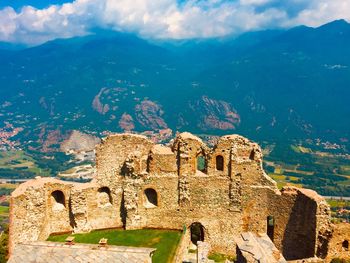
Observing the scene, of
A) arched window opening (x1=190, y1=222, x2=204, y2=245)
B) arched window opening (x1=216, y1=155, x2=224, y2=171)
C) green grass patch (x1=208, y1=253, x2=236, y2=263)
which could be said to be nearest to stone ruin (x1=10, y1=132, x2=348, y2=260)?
arched window opening (x1=216, y1=155, x2=224, y2=171)

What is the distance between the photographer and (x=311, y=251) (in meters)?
A: 25.6

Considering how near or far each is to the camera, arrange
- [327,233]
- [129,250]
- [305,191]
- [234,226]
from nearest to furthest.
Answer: [129,250], [327,233], [305,191], [234,226]

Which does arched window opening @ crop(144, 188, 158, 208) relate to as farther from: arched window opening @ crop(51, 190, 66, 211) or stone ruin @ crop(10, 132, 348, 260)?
arched window opening @ crop(51, 190, 66, 211)

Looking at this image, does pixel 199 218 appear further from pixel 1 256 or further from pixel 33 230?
pixel 1 256

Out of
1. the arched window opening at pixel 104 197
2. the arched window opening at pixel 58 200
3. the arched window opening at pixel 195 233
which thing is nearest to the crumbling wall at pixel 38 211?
the arched window opening at pixel 58 200

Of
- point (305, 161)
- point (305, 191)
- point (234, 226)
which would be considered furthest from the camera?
point (305, 161)

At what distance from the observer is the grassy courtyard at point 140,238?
2600 centimetres

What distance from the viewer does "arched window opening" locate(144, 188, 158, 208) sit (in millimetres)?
29531

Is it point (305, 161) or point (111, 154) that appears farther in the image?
point (305, 161)

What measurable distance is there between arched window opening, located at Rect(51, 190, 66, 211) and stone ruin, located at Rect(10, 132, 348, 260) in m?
0.07

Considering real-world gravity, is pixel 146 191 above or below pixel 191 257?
above

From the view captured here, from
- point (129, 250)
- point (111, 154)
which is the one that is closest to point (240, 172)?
point (111, 154)

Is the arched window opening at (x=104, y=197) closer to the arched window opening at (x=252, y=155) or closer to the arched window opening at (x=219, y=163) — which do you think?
the arched window opening at (x=219, y=163)

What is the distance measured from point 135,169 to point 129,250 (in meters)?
10.9
